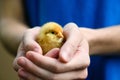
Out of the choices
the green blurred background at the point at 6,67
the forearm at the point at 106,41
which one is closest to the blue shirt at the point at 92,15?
the forearm at the point at 106,41

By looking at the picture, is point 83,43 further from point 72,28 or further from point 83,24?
point 83,24

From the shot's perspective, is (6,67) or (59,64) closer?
(59,64)

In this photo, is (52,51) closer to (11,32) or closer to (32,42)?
(32,42)

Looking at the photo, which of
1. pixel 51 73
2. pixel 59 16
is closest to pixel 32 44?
pixel 51 73

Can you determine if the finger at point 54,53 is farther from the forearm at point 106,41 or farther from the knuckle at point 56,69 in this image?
the forearm at point 106,41

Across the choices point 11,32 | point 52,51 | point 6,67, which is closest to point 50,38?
point 52,51
